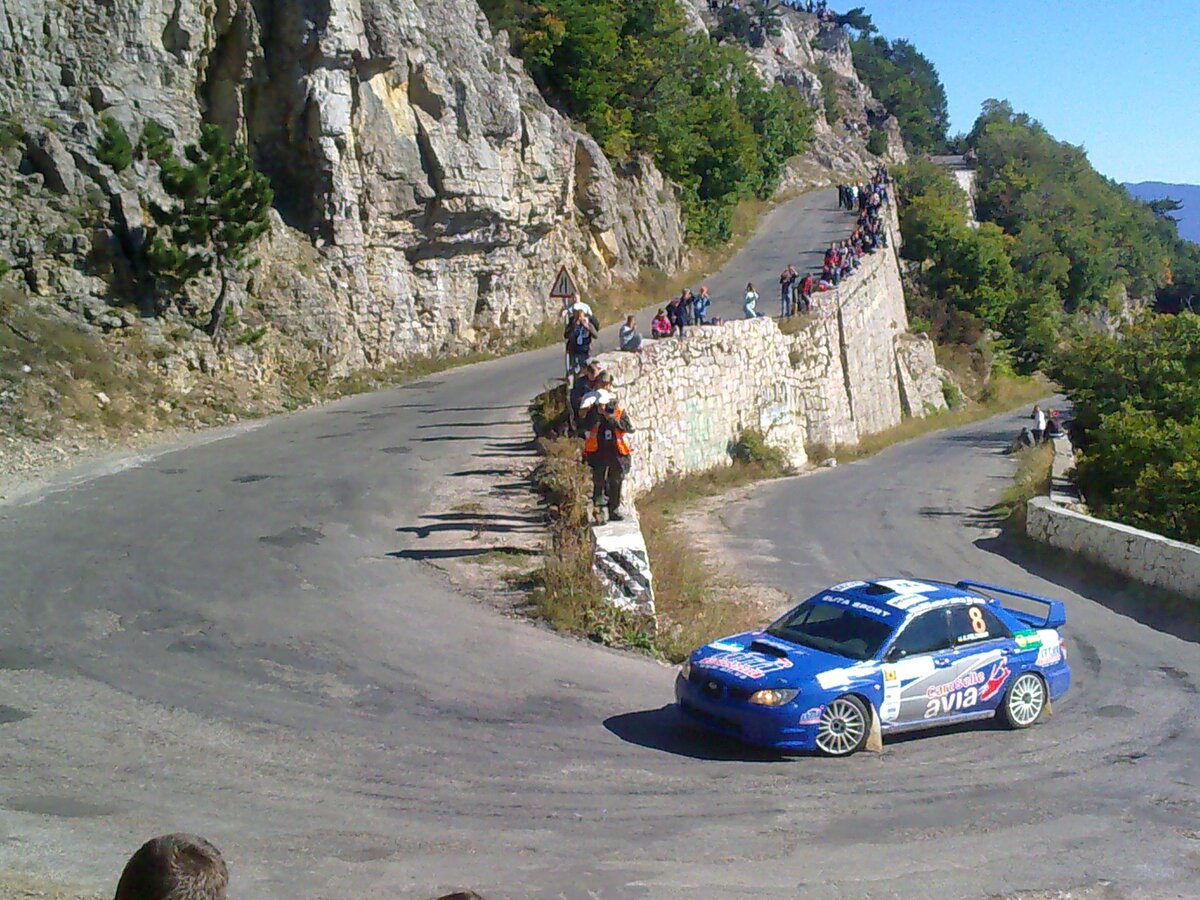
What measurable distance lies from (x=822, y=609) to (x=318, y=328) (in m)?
20.0

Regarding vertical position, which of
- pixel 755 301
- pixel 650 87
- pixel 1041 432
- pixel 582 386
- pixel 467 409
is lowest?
pixel 1041 432

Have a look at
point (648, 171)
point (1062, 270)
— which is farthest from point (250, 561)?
point (1062, 270)

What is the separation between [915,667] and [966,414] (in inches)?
1714

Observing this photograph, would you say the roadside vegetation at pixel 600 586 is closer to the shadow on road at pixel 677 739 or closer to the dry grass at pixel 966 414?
the shadow on road at pixel 677 739

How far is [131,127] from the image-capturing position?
82.9ft

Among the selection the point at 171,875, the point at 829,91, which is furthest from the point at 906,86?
the point at 171,875

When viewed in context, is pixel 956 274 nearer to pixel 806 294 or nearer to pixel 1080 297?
pixel 806 294

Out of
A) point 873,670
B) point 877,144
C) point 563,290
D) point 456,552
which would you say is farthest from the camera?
point 877,144

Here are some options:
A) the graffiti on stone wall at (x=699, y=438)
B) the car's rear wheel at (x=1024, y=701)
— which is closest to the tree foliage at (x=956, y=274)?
the graffiti on stone wall at (x=699, y=438)

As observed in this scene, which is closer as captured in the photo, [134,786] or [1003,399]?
[134,786]

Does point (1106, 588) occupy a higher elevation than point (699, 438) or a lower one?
lower

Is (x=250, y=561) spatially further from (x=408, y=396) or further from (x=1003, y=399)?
(x=1003, y=399)

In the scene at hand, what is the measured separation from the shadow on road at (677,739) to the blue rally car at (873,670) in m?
0.21

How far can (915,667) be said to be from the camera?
417 inches
